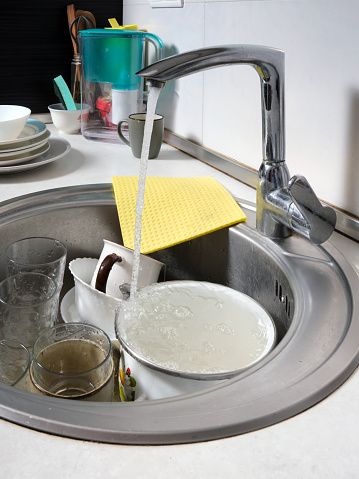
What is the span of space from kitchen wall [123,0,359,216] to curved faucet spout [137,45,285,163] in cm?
10

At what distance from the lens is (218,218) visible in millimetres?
897

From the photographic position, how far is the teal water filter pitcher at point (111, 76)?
1.30 meters

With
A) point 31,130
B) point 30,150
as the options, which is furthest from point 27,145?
point 31,130

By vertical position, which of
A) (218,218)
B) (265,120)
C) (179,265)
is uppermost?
(265,120)

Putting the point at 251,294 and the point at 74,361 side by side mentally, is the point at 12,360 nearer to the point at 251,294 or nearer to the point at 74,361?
the point at 74,361

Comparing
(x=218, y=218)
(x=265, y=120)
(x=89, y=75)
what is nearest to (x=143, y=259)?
(x=218, y=218)

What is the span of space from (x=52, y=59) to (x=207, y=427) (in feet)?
4.64

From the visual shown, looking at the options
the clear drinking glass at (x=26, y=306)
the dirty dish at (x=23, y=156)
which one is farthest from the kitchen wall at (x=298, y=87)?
the clear drinking glass at (x=26, y=306)

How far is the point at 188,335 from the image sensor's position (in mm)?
686

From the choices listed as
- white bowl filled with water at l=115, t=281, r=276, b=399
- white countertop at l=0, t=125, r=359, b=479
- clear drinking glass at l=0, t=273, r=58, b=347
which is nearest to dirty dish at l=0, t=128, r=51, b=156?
clear drinking glass at l=0, t=273, r=58, b=347

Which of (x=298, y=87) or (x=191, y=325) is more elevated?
(x=298, y=87)

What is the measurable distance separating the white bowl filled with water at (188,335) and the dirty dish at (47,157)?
1.61 ft

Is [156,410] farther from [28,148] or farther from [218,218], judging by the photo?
[28,148]

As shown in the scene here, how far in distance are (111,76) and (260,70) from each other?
0.68m
